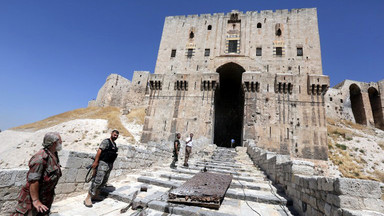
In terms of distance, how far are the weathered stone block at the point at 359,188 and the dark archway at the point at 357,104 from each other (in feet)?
129

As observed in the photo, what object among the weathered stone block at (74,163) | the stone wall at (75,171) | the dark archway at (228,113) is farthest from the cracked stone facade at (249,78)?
the weathered stone block at (74,163)

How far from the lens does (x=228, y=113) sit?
25.4 metres

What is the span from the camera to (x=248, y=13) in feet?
69.8

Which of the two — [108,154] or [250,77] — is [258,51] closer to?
[250,77]

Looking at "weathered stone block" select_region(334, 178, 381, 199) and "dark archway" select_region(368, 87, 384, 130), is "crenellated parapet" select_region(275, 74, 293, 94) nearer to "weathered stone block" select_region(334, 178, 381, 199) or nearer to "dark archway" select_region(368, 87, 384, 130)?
"weathered stone block" select_region(334, 178, 381, 199)

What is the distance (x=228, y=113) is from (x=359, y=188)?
22814mm

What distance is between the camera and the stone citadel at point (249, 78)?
53.6 ft

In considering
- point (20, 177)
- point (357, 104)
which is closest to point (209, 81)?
point (20, 177)

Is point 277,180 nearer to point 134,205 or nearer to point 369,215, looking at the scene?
point 369,215

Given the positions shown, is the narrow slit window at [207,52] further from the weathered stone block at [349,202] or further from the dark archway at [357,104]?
the dark archway at [357,104]

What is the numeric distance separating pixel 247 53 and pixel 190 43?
21.6ft

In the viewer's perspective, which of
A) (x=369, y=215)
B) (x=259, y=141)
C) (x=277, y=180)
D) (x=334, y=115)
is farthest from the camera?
(x=334, y=115)

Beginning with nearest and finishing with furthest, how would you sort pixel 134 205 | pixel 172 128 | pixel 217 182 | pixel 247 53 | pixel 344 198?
pixel 344 198 → pixel 134 205 → pixel 217 182 → pixel 172 128 → pixel 247 53

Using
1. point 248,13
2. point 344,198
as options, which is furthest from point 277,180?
point 248,13
